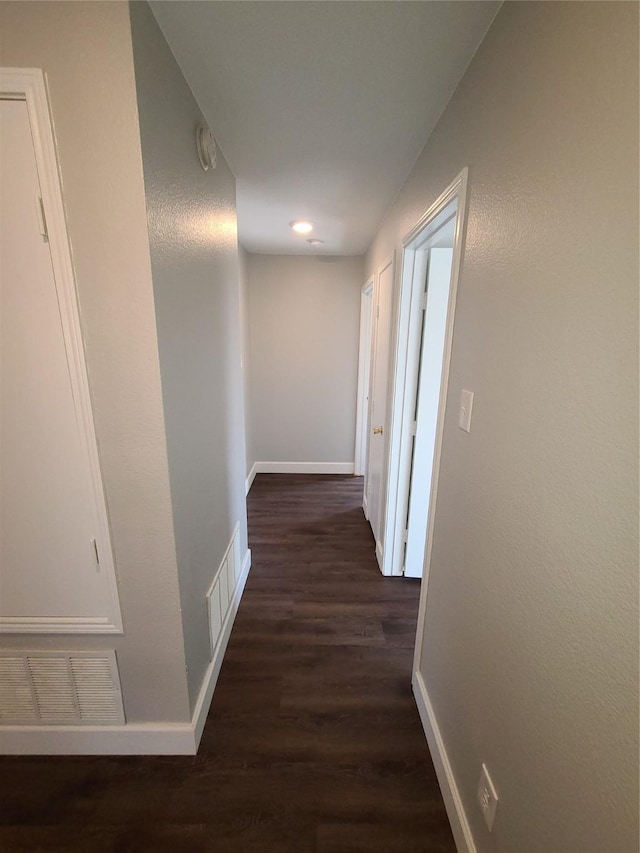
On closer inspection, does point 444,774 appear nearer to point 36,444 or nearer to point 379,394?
point 36,444

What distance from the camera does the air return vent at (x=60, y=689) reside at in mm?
1212

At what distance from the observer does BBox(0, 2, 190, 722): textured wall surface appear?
0.83 meters

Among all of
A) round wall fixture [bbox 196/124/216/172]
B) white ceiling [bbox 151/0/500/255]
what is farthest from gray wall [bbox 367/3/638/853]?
round wall fixture [bbox 196/124/216/172]

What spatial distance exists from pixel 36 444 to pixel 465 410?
135 cm

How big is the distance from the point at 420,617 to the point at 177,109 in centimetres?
214

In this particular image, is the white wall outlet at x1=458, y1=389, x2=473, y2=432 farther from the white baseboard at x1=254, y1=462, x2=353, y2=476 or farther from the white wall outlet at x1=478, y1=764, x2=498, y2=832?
the white baseboard at x1=254, y1=462, x2=353, y2=476

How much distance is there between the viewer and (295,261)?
3686 mm

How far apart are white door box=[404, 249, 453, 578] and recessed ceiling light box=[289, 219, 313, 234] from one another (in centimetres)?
117

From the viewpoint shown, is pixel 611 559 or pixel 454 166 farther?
pixel 454 166

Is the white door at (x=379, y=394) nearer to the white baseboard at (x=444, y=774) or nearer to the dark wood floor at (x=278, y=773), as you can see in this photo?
the dark wood floor at (x=278, y=773)

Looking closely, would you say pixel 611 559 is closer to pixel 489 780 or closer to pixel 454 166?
pixel 489 780

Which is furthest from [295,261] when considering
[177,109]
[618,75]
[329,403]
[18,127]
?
[618,75]

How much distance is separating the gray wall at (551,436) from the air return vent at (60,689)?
124 centimetres

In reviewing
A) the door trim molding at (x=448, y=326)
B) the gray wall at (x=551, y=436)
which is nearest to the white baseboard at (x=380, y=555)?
the door trim molding at (x=448, y=326)
